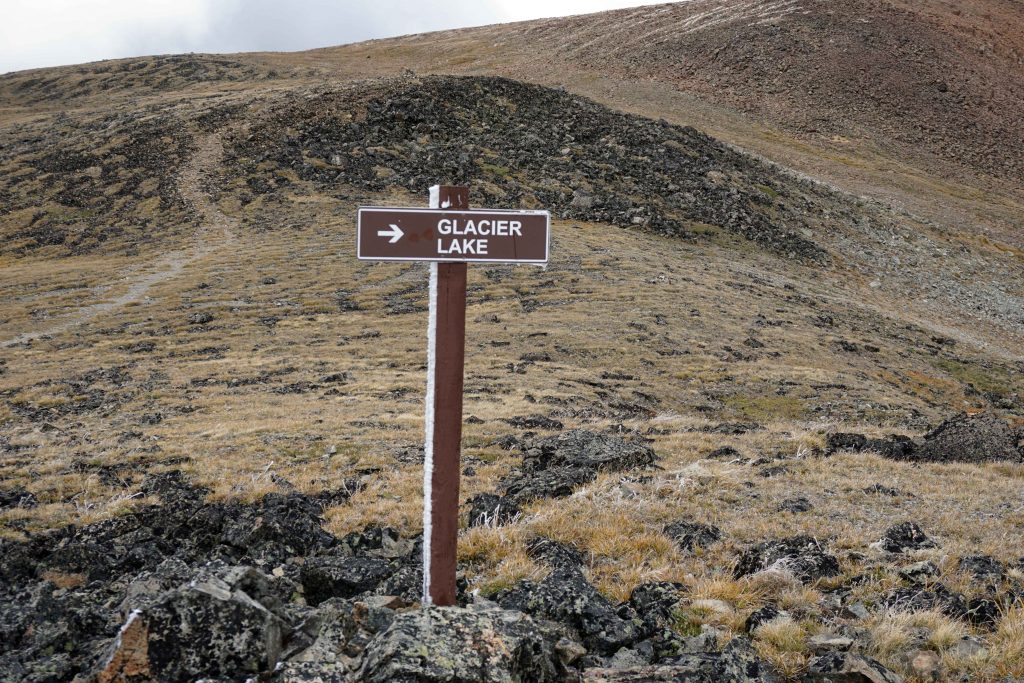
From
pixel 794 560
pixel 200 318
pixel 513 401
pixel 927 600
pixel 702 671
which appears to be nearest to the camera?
pixel 702 671

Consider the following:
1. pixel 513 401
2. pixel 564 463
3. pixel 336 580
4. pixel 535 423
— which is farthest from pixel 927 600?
pixel 513 401

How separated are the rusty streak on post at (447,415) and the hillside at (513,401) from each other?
1.75 feet

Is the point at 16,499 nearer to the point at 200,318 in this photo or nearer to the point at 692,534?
the point at 692,534

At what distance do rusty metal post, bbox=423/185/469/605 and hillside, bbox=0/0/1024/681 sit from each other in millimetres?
532

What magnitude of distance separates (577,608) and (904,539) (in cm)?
395

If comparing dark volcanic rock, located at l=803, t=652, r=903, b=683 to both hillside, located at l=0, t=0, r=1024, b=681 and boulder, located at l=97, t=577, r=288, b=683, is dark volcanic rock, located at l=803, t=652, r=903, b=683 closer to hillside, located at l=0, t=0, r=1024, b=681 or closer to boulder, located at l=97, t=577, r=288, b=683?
hillside, located at l=0, t=0, r=1024, b=681

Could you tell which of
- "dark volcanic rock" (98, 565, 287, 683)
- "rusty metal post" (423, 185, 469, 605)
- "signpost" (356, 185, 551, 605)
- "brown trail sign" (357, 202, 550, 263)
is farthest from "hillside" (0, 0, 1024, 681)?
"brown trail sign" (357, 202, 550, 263)

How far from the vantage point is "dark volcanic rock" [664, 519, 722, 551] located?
7.33 m

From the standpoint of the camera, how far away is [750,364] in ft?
65.5

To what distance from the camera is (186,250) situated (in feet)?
110

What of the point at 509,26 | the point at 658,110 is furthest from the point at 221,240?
the point at 509,26

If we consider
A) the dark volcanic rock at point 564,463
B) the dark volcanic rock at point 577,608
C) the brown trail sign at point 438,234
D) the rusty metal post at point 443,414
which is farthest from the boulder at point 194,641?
the dark volcanic rock at point 564,463

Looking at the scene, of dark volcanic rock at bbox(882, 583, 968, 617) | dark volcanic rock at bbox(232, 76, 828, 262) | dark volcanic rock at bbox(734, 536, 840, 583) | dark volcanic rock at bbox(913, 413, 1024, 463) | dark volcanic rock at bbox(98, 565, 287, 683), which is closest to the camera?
dark volcanic rock at bbox(98, 565, 287, 683)

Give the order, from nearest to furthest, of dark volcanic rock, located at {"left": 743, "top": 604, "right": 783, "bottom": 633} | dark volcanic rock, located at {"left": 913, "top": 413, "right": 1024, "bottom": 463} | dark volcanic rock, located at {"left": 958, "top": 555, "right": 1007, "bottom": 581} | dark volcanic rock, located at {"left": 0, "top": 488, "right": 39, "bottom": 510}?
dark volcanic rock, located at {"left": 743, "top": 604, "right": 783, "bottom": 633}
dark volcanic rock, located at {"left": 958, "top": 555, "right": 1007, "bottom": 581}
dark volcanic rock, located at {"left": 0, "top": 488, "right": 39, "bottom": 510}
dark volcanic rock, located at {"left": 913, "top": 413, "right": 1024, "bottom": 463}
